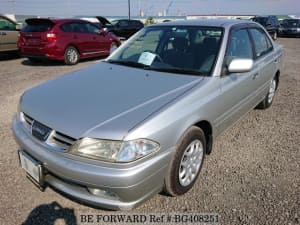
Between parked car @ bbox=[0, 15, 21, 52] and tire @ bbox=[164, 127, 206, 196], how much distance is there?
9.41 metres

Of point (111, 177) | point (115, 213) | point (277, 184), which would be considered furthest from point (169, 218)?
point (277, 184)

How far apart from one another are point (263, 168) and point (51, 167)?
2.30 meters

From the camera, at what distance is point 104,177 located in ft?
6.87

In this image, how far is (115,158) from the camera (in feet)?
6.93

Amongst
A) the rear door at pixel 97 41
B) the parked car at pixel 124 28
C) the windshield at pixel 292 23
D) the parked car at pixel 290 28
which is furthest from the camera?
the windshield at pixel 292 23

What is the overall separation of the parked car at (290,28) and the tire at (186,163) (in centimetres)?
2278

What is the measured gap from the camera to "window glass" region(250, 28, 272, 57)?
414 centimetres

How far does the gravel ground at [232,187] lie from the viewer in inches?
101

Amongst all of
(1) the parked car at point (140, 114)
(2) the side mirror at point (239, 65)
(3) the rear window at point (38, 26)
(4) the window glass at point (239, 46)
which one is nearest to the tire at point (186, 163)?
(1) the parked car at point (140, 114)

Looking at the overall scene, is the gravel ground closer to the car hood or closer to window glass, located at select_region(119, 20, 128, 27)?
the car hood

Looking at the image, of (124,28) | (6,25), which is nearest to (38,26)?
(6,25)

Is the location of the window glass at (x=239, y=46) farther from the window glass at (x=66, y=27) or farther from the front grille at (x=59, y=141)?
the window glass at (x=66, y=27)

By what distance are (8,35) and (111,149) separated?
973 cm

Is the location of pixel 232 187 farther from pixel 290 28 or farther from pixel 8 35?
pixel 290 28
